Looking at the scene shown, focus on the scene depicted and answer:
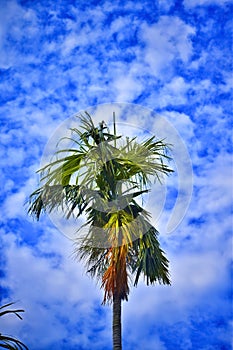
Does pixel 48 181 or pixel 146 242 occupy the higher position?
pixel 48 181

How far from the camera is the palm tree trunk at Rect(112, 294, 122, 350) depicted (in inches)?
586

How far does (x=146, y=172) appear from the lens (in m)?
17.7

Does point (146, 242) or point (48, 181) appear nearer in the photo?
point (146, 242)

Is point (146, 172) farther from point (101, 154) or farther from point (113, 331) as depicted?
point (113, 331)

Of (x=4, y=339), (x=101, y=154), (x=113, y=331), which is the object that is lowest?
(x=4, y=339)

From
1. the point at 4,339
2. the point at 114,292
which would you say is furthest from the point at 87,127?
the point at 4,339

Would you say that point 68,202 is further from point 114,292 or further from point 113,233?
point 114,292

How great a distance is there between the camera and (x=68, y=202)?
1750 cm

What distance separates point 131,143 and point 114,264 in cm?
415

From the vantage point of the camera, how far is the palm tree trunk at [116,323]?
14.9 meters

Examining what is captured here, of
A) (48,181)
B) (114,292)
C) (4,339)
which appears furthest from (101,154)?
(4,339)

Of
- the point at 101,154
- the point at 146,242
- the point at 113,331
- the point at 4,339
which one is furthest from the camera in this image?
the point at 101,154

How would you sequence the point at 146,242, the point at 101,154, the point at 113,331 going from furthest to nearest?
1. the point at 101,154
2. the point at 146,242
3. the point at 113,331

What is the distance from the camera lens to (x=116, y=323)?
596 inches
